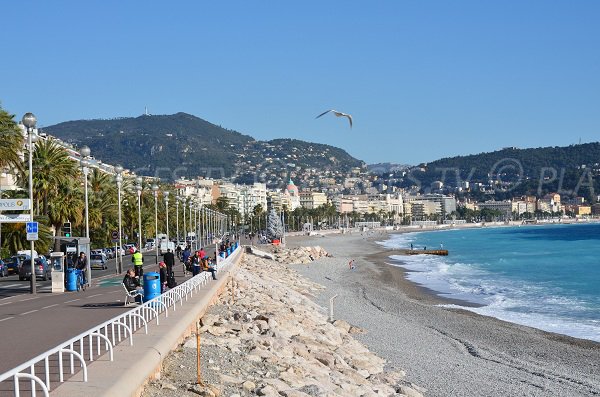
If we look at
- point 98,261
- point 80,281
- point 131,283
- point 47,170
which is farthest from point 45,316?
point 47,170

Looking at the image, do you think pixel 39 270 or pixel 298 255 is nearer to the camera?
pixel 39 270

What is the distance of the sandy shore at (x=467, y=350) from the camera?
19.5 meters

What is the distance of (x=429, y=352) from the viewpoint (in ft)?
79.6

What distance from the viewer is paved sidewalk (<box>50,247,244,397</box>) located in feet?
28.0

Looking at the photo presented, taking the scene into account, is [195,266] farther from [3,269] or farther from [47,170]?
[47,170]

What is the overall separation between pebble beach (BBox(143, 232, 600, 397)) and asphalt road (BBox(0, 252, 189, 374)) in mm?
2130

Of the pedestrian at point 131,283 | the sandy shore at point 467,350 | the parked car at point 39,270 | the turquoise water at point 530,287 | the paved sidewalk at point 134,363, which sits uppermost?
the pedestrian at point 131,283

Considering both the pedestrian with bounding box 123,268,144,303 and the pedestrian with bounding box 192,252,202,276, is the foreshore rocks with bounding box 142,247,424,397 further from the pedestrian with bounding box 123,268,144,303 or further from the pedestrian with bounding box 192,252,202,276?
the pedestrian with bounding box 192,252,202,276

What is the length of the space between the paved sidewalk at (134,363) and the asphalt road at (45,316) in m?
1.45

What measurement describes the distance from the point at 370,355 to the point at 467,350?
17.7 feet

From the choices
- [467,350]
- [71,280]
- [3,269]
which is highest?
[71,280]

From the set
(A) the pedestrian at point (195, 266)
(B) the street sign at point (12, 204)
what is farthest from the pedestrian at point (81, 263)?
(B) the street sign at point (12, 204)

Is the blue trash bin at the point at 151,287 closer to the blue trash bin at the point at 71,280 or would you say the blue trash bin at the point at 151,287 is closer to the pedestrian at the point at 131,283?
the pedestrian at the point at 131,283

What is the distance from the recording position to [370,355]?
20984 millimetres
